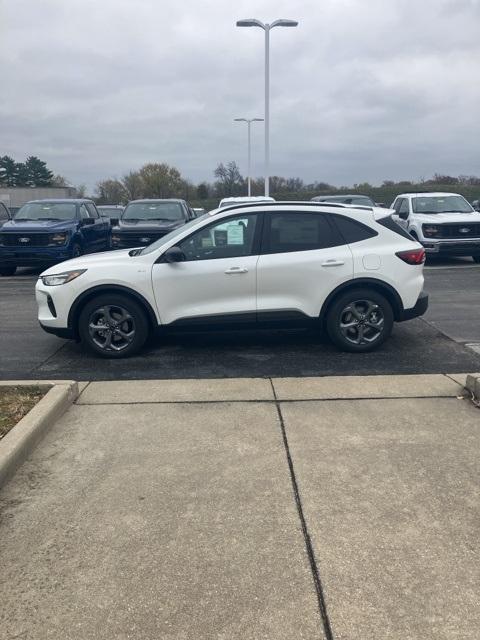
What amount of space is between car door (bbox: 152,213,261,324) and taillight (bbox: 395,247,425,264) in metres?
1.57

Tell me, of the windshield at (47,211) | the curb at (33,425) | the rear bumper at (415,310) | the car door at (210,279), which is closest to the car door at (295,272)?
the car door at (210,279)

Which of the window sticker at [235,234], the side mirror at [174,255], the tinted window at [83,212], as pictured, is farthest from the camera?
the tinted window at [83,212]

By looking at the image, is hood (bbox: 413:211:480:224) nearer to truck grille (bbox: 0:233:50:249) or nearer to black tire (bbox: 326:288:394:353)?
truck grille (bbox: 0:233:50:249)

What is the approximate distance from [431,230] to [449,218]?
1.69 ft

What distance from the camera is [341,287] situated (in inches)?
261

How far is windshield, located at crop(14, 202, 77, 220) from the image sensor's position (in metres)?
15.2

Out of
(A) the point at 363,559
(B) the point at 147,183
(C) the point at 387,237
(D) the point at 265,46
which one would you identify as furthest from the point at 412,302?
(B) the point at 147,183

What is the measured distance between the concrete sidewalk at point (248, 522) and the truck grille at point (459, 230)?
11045mm

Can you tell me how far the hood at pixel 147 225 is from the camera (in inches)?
571

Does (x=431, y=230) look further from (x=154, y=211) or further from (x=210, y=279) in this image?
(x=210, y=279)

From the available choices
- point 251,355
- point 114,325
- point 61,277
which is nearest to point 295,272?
point 251,355

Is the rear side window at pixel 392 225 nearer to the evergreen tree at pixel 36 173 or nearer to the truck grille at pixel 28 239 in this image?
the truck grille at pixel 28 239

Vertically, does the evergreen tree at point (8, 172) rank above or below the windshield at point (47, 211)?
above

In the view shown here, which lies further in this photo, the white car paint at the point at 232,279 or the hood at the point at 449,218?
the hood at the point at 449,218
